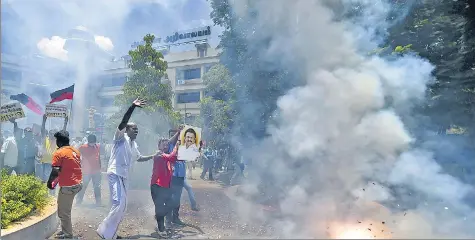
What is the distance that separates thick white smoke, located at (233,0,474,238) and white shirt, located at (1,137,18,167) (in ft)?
18.1

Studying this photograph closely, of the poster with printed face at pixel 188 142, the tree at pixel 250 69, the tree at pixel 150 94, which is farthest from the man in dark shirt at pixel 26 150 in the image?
the tree at pixel 250 69

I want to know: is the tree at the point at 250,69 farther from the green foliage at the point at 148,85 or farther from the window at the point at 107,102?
the window at the point at 107,102

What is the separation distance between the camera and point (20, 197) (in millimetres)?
5531

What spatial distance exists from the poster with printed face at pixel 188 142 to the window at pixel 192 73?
3.89ft

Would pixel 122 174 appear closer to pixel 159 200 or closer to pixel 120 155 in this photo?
pixel 120 155

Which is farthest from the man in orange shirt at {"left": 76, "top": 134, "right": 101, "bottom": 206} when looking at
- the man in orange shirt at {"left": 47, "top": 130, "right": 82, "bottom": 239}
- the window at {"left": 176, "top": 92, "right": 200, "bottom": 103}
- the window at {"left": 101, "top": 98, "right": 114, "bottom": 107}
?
the man in orange shirt at {"left": 47, "top": 130, "right": 82, "bottom": 239}

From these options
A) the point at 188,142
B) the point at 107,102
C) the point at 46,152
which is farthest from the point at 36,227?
the point at 46,152

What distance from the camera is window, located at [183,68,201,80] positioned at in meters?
6.46

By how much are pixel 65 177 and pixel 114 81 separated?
8.89ft

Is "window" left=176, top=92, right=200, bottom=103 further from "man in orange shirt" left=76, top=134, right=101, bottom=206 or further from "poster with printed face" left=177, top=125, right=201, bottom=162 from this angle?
"man in orange shirt" left=76, top=134, right=101, bottom=206

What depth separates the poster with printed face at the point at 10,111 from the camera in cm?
629

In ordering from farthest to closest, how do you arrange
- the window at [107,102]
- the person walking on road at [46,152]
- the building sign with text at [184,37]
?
the person walking on road at [46,152] → the window at [107,102] → the building sign with text at [184,37]

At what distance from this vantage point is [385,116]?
17.2ft

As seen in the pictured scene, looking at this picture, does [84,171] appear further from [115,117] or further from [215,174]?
[215,174]
